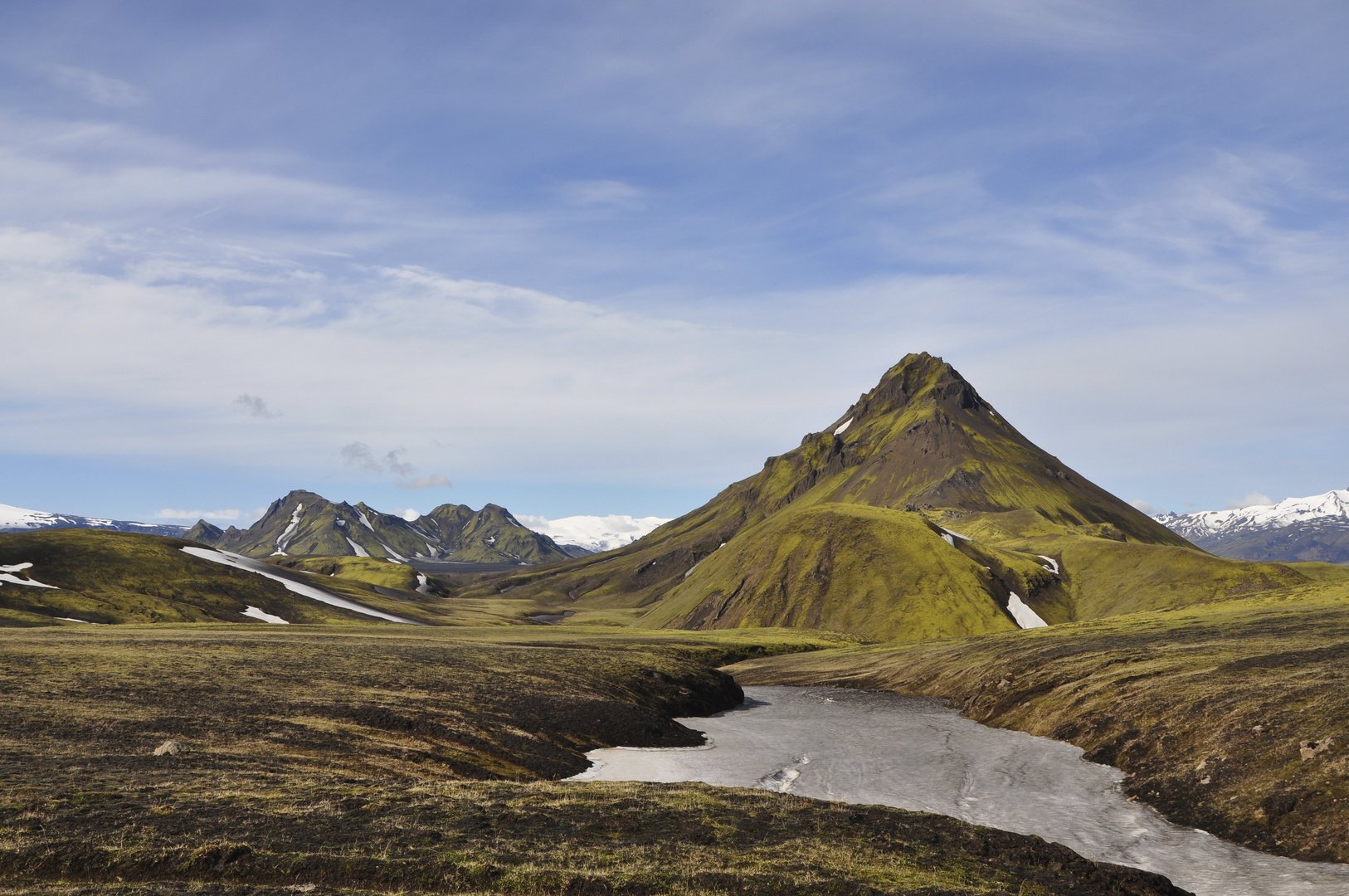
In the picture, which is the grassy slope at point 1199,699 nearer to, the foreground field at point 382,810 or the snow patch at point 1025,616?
the foreground field at point 382,810

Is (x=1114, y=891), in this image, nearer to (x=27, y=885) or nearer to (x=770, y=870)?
(x=770, y=870)

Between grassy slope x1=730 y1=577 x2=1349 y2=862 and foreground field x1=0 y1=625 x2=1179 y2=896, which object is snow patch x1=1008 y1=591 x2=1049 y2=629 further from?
foreground field x1=0 y1=625 x2=1179 y2=896

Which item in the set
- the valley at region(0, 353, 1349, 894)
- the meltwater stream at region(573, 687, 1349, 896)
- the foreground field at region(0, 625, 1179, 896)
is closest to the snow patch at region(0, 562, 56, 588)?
the valley at region(0, 353, 1349, 894)

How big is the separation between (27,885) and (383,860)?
8.96 m

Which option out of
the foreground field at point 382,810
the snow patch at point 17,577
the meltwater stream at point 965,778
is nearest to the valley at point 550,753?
the foreground field at point 382,810

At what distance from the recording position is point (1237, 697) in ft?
176

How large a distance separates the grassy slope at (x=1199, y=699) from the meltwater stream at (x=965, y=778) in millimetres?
2240

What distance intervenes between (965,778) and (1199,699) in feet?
57.0

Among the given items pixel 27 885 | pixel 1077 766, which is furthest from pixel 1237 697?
pixel 27 885

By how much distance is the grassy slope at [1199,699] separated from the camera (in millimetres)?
39531

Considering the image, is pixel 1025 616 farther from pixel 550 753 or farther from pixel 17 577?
pixel 17 577

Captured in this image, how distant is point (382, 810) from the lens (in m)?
32.3

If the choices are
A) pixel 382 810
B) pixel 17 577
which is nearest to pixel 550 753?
pixel 382 810

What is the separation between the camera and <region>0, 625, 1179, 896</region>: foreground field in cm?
2536
